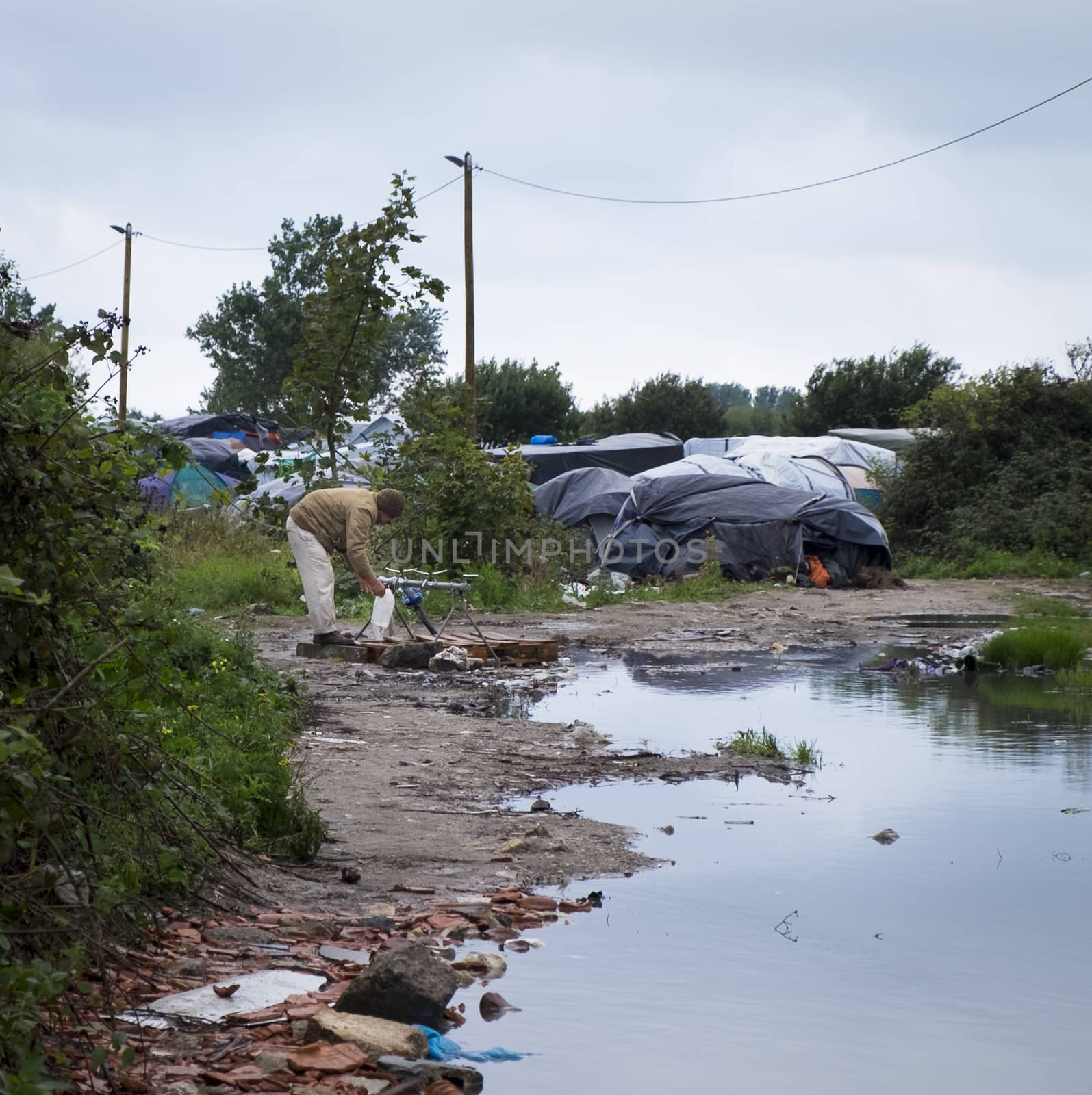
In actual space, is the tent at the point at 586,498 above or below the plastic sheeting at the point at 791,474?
below

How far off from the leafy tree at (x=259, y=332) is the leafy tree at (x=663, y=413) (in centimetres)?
1372

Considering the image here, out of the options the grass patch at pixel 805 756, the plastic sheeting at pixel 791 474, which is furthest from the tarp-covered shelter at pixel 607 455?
the grass patch at pixel 805 756

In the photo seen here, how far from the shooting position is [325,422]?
52.4 feet

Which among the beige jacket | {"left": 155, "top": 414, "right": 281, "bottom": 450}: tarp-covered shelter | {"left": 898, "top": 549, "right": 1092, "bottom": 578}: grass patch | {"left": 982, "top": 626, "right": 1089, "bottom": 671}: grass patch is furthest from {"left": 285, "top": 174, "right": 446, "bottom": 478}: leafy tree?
{"left": 155, "top": 414, "right": 281, "bottom": 450}: tarp-covered shelter

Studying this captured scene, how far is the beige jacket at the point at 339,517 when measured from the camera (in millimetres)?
13664

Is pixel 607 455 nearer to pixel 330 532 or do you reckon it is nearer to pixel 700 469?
pixel 700 469

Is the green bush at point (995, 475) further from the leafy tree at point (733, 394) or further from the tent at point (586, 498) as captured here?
the leafy tree at point (733, 394)

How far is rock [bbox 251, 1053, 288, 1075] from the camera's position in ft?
12.3

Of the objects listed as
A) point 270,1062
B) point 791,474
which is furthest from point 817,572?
point 270,1062

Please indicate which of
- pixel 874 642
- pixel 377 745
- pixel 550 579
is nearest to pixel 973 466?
pixel 550 579

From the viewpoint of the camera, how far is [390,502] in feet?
44.9

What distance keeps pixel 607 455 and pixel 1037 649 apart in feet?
80.0

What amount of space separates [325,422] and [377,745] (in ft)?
24.4

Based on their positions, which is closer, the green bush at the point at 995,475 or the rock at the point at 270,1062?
the rock at the point at 270,1062
